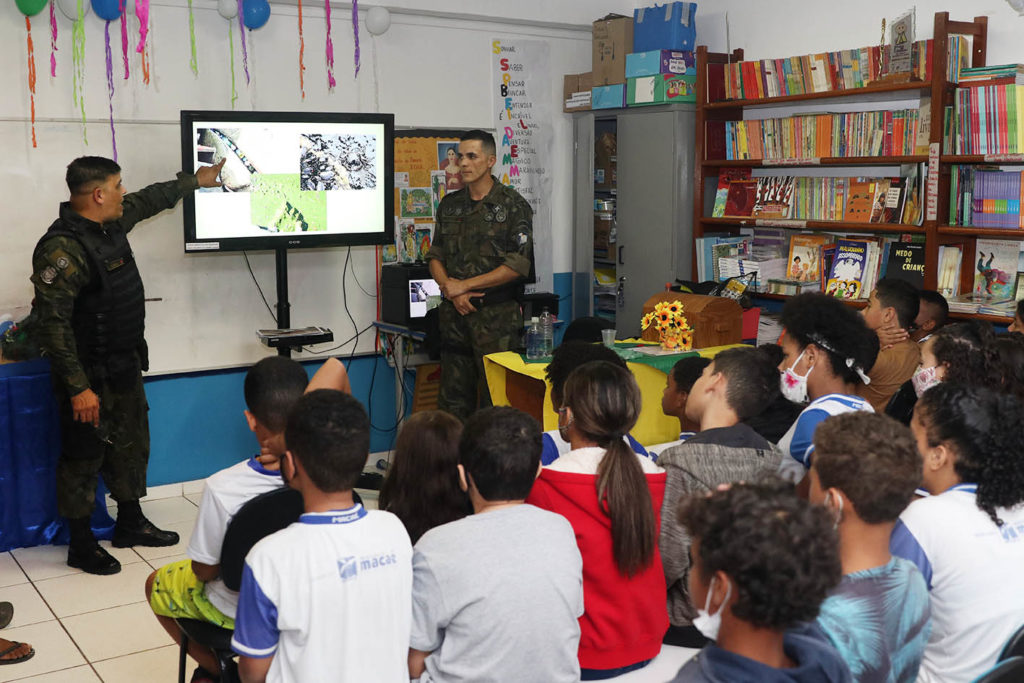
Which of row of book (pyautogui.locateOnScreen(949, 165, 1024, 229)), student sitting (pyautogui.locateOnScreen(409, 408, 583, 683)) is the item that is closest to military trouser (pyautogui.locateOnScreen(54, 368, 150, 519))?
student sitting (pyautogui.locateOnScreen(409, 408, 583, 683))

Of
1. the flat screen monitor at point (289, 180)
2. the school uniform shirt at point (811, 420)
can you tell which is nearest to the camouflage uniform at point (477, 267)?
the flat screen monitor at point (289, 180)

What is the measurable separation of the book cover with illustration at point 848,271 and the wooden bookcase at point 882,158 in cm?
10

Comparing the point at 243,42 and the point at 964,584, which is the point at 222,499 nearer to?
the point at 964,584

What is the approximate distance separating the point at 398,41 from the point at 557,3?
1.18 meters

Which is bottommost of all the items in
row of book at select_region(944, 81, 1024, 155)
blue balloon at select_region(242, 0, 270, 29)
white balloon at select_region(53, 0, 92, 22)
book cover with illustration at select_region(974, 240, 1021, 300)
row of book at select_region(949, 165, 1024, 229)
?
book cover with illustration at select_region(974, 240, 1021, 300)

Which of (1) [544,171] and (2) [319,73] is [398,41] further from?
(1) [544,171]

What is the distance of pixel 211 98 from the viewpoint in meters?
4.95

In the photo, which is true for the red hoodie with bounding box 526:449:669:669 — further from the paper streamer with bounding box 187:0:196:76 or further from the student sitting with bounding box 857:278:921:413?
the paper streamer with bounding box 187:0:196:76

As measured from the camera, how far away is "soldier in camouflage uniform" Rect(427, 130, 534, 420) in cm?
481

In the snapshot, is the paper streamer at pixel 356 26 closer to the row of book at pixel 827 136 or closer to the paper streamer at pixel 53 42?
the paper streamer at pixel 53 42

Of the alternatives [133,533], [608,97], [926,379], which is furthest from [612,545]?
[608,97]

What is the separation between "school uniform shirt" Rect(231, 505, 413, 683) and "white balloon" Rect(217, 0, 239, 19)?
3740mm

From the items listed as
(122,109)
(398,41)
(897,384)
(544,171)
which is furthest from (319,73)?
(897,384)

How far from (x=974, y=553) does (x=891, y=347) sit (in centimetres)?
214
